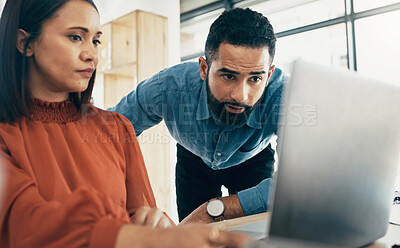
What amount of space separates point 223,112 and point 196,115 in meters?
0.21

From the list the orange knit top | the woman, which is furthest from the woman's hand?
the woman

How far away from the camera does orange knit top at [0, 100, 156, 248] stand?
1.69 ft

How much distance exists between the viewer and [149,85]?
1628 millimetres

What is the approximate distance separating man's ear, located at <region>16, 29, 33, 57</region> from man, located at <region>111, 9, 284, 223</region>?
673 mm

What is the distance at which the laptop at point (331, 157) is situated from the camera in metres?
0.47

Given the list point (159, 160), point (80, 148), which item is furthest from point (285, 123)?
point (159, 160)

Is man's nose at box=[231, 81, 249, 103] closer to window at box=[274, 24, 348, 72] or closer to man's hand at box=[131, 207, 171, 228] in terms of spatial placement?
man's hand at box=[131, 207, 171, 228]

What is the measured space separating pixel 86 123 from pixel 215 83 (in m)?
0.57

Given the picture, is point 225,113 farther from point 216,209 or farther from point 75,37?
point 75,37

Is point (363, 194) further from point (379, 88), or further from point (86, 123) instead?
point (86, 123)

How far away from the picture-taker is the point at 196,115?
1.60 meters

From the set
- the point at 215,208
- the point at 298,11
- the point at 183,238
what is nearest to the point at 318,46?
the point at 298,11

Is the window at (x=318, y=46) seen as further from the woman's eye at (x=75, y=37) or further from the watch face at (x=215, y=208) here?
the woman's eye at (x=75, y=37)

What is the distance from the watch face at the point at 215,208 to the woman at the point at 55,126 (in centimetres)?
23
